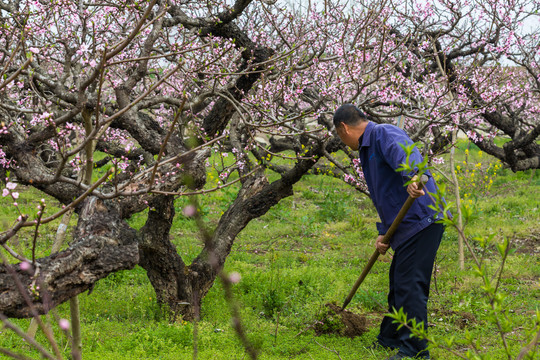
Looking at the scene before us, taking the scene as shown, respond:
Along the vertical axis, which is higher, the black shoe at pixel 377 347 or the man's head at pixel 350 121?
the man's head at pixel 350 121

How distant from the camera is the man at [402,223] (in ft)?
13.2

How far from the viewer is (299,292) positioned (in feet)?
20.3

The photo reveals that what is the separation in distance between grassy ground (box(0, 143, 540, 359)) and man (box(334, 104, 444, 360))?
1.46 feet

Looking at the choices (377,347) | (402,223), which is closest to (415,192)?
(402,223)

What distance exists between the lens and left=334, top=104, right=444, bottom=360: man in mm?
4023

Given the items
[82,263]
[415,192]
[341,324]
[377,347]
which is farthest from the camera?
[341,324]

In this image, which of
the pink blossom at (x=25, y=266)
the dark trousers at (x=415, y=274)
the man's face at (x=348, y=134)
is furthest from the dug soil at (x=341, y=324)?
the pink blossom at (x=25, y=266)

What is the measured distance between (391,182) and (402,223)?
36cm

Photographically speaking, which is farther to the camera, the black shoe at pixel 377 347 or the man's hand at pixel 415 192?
the black shoe at pixel 377 347

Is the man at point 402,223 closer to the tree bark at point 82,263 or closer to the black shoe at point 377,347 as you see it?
the black shoe at point 377,347

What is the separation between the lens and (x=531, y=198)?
11.0 m

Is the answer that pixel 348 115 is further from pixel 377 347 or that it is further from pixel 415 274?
pixel 377 347

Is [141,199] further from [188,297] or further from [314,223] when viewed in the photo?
[314,223]

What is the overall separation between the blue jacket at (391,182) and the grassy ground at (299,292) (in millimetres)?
816
